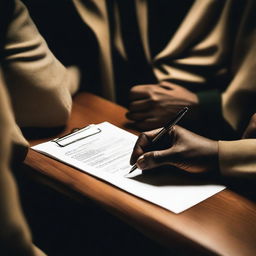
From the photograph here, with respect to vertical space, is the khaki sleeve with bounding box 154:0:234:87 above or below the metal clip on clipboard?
above

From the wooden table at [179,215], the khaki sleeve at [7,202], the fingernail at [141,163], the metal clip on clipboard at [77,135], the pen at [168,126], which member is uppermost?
the khaki sleeve at [7,202]

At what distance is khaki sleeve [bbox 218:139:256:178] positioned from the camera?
79 cm

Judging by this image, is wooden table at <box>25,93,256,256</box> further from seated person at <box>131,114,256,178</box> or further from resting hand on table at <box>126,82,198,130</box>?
resting hand on table at <box>126,82,198,130</box>

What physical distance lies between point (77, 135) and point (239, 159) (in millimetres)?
344

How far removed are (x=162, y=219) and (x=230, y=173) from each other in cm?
19

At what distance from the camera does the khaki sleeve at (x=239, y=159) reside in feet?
2.59

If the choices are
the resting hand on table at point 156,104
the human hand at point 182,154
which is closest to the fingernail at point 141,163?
the human hand at point 182,154

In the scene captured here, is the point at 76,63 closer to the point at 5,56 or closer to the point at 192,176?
the point at 5,56

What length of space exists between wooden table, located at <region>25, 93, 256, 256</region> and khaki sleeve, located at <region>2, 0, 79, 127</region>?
132 mm

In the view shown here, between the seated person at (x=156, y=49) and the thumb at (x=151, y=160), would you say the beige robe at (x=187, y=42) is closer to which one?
the seated person at (x=156, y=49)

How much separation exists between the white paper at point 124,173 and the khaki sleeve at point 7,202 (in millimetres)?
369

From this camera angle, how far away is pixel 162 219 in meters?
0.68

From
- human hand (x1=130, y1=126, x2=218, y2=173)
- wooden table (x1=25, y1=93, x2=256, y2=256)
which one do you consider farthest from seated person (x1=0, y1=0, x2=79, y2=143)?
human hand (x1=130, y1=126, x2=218, y2=173)

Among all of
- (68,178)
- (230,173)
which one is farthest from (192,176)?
(68,178)
